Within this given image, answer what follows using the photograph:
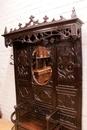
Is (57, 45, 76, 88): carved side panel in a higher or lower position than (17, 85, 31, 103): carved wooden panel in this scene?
higher

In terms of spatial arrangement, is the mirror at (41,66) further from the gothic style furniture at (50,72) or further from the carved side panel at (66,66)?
the carved side panel at (66,66)

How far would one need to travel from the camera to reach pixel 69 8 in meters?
1.44

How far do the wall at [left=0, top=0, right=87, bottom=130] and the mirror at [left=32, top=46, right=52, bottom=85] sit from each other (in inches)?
18.0

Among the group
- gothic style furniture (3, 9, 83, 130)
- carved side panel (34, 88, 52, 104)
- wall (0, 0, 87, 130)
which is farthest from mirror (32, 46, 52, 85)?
wall (0, 0, 87, 130)

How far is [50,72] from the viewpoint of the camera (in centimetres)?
164

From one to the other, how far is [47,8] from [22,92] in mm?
1382

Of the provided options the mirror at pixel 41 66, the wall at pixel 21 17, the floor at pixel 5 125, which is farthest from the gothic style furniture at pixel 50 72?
the floor at pixel 5 125

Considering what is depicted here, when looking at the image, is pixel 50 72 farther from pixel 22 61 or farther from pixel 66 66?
pixel 22 61

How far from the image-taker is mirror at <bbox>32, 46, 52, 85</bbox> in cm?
166

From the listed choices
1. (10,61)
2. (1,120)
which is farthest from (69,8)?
(1,120)

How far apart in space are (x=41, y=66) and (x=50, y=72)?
0.61ft

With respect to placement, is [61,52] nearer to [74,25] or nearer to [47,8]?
[74,25]

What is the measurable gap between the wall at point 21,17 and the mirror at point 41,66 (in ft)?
1.50

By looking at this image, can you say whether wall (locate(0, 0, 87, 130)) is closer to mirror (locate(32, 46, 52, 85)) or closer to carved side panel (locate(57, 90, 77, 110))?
carved side panel (locate(57, 90, 77, 110))
